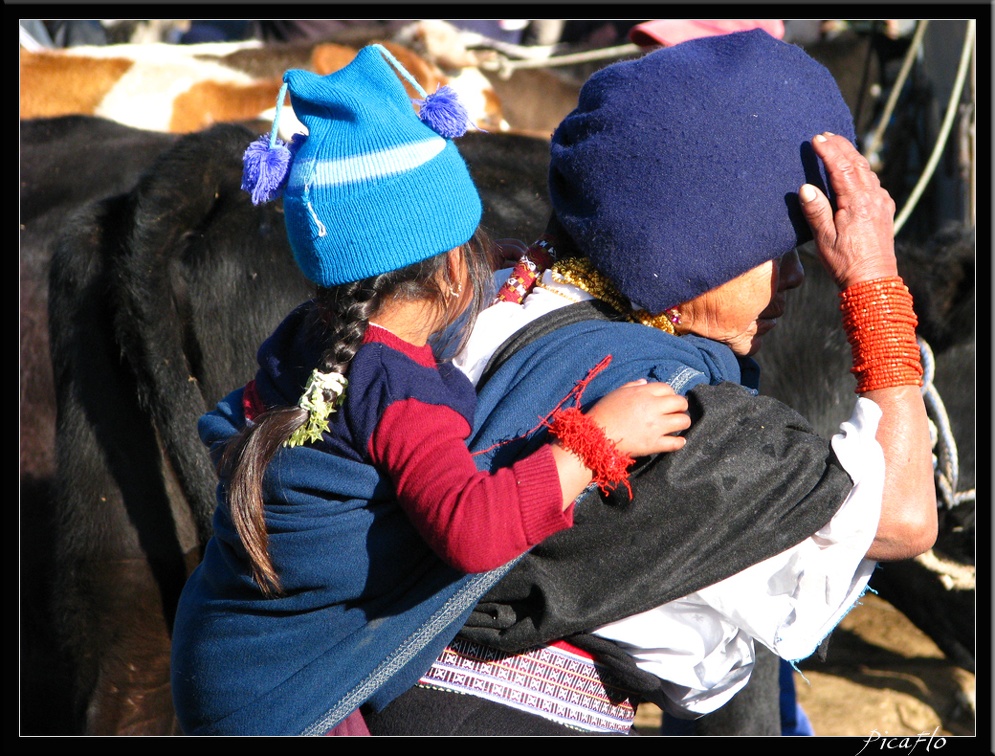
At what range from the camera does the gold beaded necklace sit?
1290 mm

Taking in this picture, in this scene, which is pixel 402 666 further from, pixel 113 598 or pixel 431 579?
pixel 113 598

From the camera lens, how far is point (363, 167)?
111cm

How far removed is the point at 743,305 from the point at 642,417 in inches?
12.1

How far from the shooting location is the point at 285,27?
18.4 ft

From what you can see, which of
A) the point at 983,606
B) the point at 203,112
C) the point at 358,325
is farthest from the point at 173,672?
the point at 203,112

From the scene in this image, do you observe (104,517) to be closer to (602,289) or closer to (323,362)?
(323,362)

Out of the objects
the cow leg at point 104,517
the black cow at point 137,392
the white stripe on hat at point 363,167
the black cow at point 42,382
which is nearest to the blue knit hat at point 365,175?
the white stripe on hat at point 363,167

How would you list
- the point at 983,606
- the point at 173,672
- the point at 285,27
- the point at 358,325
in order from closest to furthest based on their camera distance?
the point at 358,325
the point at 173,672
the point at 983,606
the point at 285,27

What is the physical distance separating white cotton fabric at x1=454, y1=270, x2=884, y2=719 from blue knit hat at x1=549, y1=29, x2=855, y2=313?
162mm

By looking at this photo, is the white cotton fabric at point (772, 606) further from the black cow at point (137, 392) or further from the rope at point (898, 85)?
the rope at point (898, 85)

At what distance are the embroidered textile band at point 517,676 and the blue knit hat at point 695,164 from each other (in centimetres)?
50

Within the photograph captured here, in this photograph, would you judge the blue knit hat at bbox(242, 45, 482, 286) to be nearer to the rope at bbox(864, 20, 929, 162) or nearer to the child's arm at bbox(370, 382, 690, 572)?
the child's arm at bbox(370, 382, 690, 572)

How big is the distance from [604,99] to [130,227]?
47.8 inches

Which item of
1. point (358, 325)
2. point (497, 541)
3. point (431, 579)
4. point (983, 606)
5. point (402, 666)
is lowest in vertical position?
point (983, 606)
